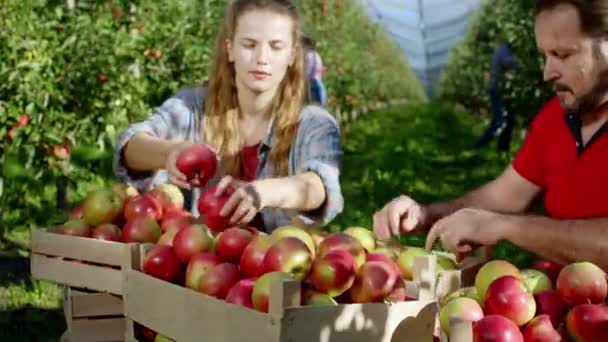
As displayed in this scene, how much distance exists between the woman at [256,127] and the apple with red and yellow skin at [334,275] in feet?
2.43

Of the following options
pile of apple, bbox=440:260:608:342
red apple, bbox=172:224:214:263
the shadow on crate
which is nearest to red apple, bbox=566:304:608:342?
pile of apple, bbox=440:260:608:342

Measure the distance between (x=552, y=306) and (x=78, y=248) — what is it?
144cm

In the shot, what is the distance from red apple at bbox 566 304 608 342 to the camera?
2.12 m

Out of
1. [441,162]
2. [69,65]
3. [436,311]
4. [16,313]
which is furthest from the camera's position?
[441,162]

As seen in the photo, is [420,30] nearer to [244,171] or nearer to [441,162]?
[441,162]

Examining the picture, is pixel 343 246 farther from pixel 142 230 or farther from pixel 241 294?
pixel 142 230

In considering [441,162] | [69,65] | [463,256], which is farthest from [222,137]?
[441,162]

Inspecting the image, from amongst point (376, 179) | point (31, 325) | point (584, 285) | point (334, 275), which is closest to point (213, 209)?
point (334, 275)

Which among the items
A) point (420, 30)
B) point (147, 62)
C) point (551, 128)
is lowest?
point (420, 30)

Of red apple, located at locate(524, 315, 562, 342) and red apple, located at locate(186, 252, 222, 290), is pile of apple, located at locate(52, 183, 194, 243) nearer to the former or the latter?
red apple, located at locate(186, 252, 222, 290)

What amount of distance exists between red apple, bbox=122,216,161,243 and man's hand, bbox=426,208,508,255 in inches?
34.8

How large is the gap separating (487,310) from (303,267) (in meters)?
0.47

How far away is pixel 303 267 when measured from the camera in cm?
259

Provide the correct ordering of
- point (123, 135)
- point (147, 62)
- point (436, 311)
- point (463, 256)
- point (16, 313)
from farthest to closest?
point (147, 62) → point (16, 313) → point (123, 135) → point (463, 256) → point (436, 311)
